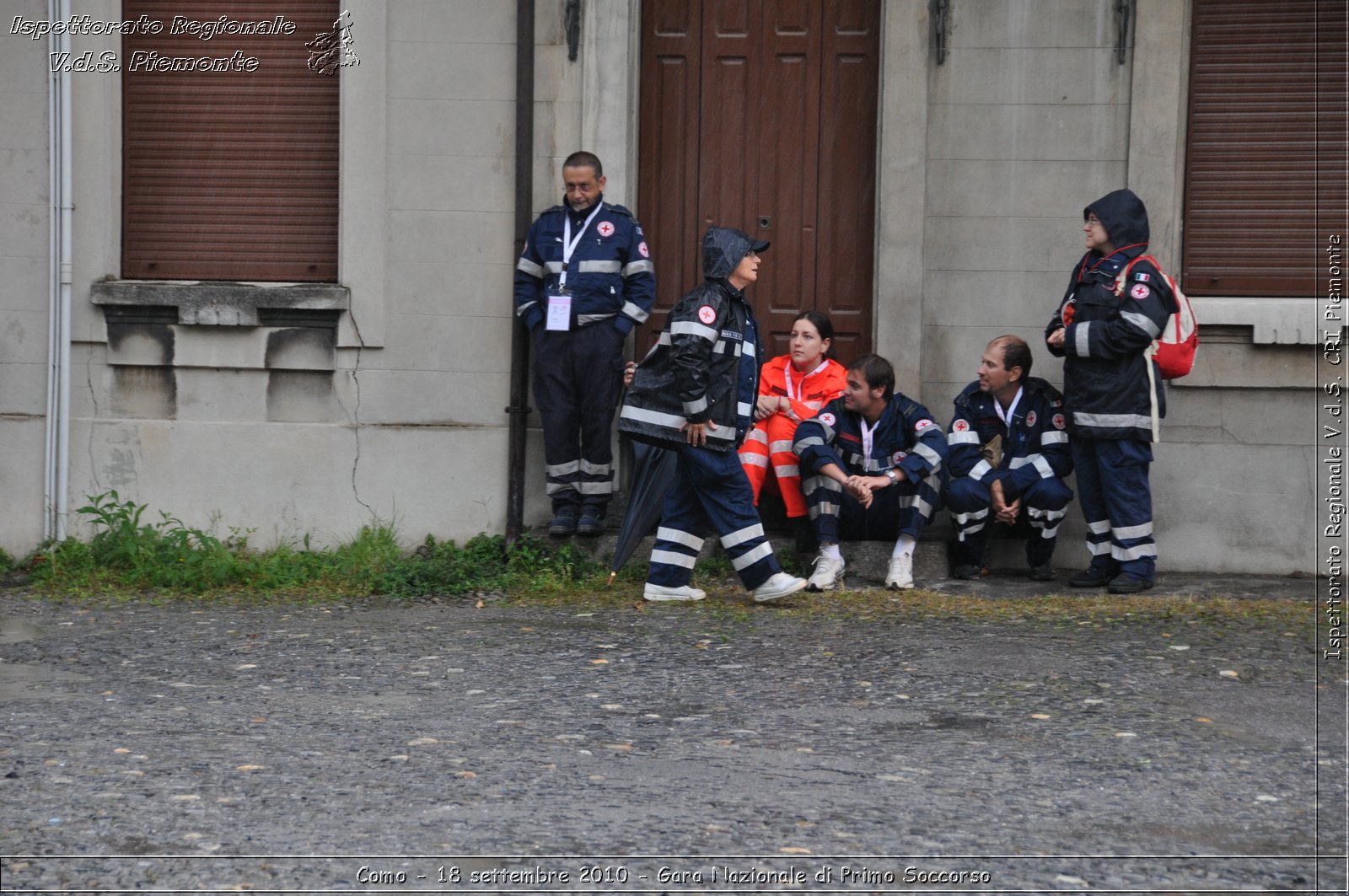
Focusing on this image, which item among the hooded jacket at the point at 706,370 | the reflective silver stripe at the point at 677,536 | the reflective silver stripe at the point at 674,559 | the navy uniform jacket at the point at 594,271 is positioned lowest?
the reflective silver stripe at the point at 674,559

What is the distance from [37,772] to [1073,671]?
396 cm

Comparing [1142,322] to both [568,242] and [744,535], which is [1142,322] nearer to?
[744,535]

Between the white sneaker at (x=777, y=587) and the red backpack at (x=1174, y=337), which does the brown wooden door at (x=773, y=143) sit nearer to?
the red backpack at (x=1174, y=337)

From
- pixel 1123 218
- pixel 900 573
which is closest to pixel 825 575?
pixel 900 573

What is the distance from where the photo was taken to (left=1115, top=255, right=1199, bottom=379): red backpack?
756 centimetres

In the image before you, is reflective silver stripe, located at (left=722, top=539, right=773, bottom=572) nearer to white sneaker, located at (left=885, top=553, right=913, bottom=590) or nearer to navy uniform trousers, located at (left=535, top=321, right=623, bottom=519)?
white sneaker, located at (left=885, top=553, right=913, bottom=590)

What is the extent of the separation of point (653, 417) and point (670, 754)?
99.2 inches

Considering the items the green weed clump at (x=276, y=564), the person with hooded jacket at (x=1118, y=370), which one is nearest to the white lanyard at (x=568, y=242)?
the green weed clump at (x=276, y=564)

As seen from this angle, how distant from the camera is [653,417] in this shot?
7.13 meters

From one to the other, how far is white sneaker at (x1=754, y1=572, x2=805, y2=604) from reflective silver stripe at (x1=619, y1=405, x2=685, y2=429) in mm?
919

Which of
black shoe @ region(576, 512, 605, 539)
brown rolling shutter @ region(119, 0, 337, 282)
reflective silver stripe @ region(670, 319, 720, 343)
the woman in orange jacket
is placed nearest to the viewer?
reflective silver stripe @ region(670, 319, 720, 343)

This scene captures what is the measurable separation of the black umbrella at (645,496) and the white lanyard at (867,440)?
1095mm

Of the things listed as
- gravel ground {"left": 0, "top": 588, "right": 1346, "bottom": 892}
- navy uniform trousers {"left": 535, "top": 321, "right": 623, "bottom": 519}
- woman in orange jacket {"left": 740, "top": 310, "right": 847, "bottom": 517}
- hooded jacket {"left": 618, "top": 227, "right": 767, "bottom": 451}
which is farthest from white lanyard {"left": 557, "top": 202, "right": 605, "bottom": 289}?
gravel ground {"left": 0, "top": 588, "right": 1346, "bottom": 892}

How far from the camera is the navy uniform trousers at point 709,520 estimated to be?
714cm
